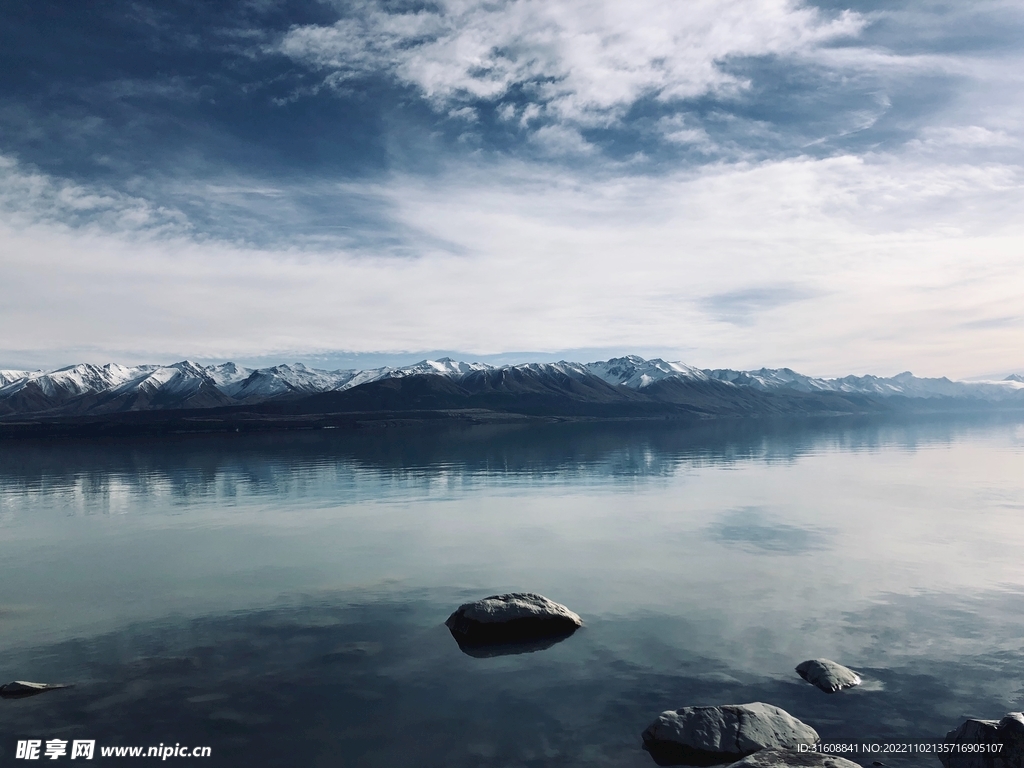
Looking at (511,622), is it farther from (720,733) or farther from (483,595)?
(720,733)

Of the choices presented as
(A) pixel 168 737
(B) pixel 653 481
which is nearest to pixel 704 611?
(A) pixel 168 737

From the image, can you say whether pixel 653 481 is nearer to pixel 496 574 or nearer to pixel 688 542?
pixel 688 542

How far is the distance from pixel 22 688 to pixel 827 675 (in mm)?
23216

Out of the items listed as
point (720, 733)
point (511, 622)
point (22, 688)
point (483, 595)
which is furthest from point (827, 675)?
point (22, 688)

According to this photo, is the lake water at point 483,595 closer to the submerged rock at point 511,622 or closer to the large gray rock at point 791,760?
the submerged rock at point 511,622

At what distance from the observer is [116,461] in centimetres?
10612

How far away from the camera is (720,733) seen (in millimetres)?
15336

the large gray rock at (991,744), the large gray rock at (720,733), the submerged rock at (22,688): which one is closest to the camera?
the large gray rock at (991,744)

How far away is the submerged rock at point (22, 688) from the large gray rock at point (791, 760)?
1891 centimetres

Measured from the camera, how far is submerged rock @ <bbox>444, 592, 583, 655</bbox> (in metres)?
22.4

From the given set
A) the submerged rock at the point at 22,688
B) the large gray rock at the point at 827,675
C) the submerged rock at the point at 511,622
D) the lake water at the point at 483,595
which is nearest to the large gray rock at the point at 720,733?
the lake water at the point at 483,595

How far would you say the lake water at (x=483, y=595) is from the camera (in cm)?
1633

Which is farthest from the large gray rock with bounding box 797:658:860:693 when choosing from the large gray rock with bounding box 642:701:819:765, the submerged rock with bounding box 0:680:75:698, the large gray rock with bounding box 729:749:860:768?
the submerged rock with bounding box 0:680:75:698

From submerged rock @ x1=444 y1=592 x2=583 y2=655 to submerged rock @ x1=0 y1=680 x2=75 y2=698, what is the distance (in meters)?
12.3
